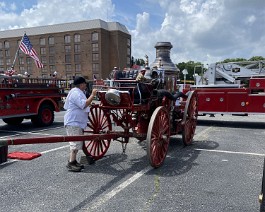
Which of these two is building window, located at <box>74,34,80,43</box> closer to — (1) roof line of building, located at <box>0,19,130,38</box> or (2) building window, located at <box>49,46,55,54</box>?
(1) roof line of building, located at <box>0,19,130,38</box>

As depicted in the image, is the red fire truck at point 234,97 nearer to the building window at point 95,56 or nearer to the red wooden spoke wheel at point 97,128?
the red wooden spoke wheel at point 97,128

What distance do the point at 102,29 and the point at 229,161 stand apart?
7263cm

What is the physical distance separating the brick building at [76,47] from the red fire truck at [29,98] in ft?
202

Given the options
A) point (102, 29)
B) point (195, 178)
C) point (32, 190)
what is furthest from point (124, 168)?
Answer: point (102, 29)

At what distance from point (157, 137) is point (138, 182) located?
107 cm

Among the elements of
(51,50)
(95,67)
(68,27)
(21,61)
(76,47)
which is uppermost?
(68,27)

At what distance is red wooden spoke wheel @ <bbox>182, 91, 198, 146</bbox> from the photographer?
711 cm

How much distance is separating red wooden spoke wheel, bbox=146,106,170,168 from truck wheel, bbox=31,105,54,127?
6540 mm

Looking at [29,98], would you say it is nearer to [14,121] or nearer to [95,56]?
[14,121]

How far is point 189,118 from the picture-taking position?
7.48 metres

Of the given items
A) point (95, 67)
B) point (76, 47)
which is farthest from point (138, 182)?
point (76, 47)

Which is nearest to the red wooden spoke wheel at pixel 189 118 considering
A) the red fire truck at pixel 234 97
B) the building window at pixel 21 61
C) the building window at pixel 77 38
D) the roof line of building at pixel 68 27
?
the red fire truck at pixel 234 97

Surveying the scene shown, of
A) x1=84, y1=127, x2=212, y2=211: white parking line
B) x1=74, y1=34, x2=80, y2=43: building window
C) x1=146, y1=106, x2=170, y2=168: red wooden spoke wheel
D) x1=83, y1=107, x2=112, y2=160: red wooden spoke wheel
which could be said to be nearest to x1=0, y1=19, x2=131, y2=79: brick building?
x1=74, y1=34, x2=80, y2=43: building window

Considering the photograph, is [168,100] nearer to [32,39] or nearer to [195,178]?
[195,178]
